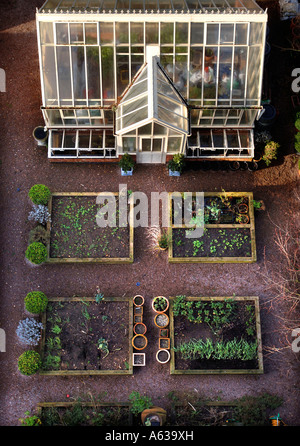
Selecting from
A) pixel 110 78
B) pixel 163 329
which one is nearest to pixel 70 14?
pixel 110 78

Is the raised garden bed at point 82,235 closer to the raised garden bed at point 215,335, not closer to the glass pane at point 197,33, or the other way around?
→ the raised garden bed at point 215,335

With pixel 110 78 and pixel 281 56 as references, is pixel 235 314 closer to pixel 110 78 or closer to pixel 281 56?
pixel 110 78

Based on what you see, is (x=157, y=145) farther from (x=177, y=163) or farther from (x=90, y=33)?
(x=90, y=33)

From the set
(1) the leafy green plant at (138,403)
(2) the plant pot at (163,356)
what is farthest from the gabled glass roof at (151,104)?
(1) the leafy green plant at (138,403)

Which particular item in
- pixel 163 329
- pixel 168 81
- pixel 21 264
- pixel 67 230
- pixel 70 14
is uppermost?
pixel 70 14

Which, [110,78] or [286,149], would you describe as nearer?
[110,78]
